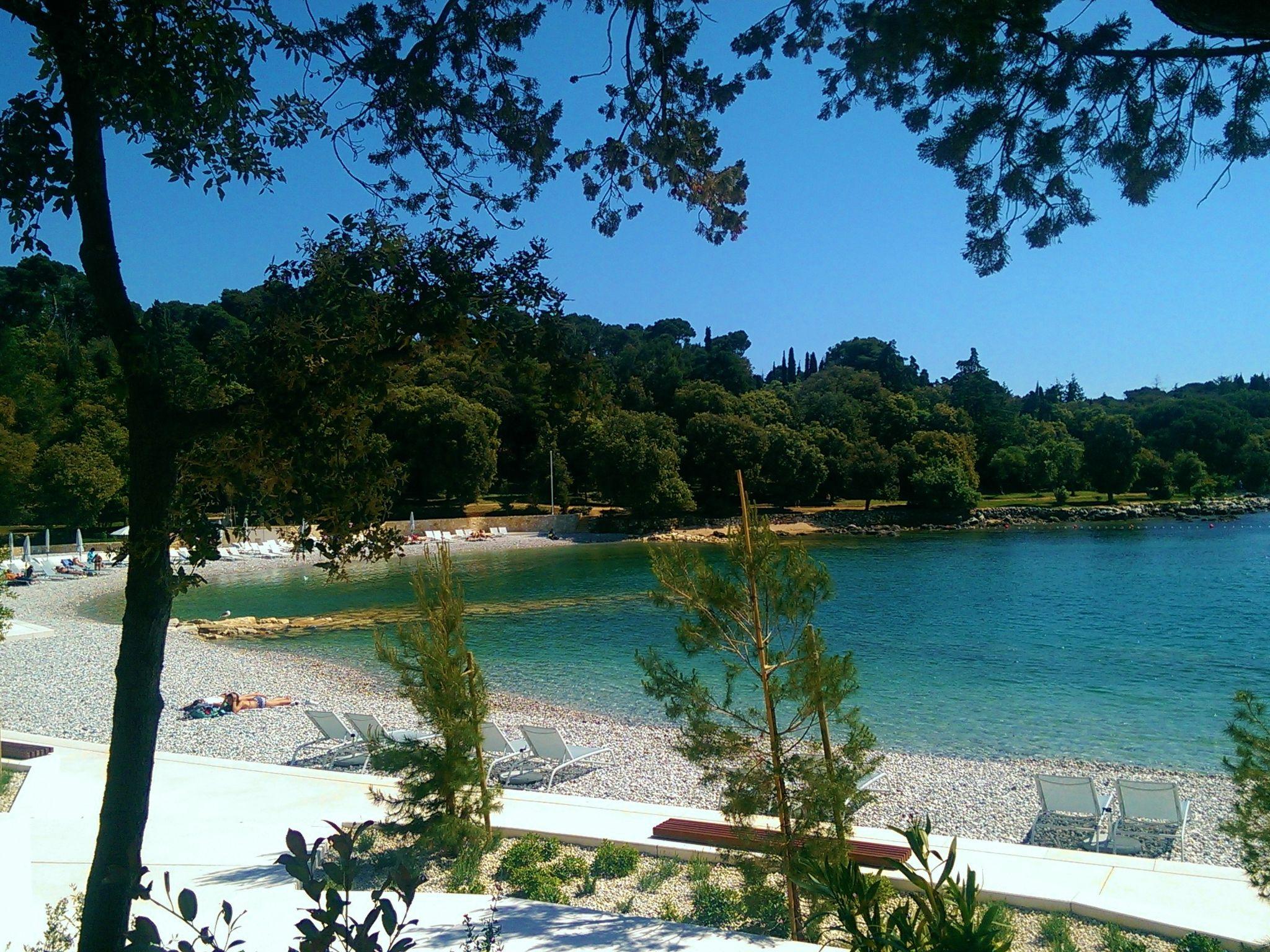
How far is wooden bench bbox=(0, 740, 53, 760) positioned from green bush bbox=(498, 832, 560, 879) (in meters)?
5.67

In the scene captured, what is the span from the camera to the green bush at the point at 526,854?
277 inches

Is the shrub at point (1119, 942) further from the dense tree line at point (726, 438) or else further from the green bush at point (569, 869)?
the dense tree line at point (726, 438)

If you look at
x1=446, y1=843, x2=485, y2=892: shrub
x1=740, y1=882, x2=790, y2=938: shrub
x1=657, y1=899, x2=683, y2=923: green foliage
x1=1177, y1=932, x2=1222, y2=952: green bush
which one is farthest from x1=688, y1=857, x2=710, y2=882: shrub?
x1=1177, y1=932, x2=1222, y2=952: green bush

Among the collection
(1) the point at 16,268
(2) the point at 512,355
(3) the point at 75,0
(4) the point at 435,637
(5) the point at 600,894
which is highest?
(3) the point at 75,0

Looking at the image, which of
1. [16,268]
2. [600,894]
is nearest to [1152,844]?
[600,894]

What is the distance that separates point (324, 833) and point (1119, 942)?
5.94 m

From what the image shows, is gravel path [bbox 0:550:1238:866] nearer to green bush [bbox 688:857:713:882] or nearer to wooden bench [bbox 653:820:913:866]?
→ wooden bench [bbox 653:820:913:866]

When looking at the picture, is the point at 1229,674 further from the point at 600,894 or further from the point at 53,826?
the point at 53,826

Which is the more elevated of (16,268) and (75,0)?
(75,0)

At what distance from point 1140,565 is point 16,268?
165 feet

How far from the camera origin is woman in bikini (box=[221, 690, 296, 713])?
15.8 metres

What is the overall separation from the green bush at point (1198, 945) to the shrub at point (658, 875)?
3.36 m

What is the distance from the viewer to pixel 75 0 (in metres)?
3.52

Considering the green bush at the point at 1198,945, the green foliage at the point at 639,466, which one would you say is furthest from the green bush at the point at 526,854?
the green foliage at the point at 639,466
